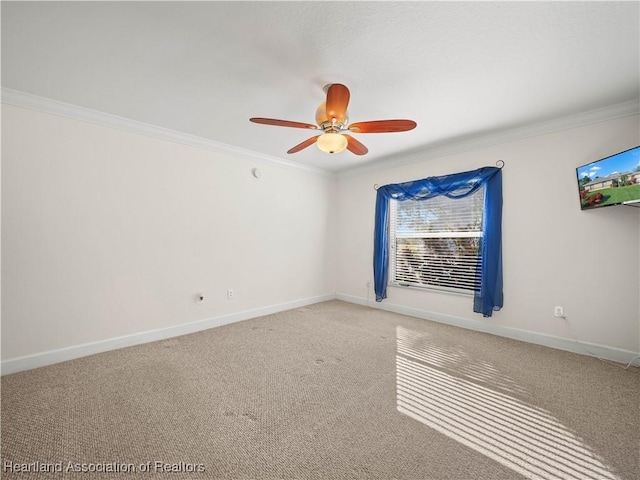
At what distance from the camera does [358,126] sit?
2152mm

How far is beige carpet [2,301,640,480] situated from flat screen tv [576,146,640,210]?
150 centimetres

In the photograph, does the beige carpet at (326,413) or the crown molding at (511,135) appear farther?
the crown molding at (511,135)

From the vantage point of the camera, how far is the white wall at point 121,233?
2.44 metres

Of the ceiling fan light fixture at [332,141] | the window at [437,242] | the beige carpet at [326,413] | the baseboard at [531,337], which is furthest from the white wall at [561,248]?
the ceiling fan light fixture at [332,141]

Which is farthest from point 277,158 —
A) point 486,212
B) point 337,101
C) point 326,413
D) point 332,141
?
point 326,413

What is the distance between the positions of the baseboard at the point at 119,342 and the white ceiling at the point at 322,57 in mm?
2282


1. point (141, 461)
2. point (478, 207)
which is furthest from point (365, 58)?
point (141, 461)

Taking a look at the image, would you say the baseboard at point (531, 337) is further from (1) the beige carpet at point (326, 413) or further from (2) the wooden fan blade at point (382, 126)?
(2) the wooden fan blade at point (382, 126)

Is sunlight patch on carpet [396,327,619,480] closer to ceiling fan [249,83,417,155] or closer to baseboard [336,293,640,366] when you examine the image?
baseboard [336,293,640,366]

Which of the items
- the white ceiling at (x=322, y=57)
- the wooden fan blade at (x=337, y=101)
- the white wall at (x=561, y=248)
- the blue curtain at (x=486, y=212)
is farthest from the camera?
A: the blue curtain at (x=486, y=212)

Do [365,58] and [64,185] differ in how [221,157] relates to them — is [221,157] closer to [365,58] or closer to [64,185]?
[64,185]

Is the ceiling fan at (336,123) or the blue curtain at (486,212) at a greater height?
the ceiling fan at (336,123)

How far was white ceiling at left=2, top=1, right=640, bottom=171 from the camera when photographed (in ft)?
5.18

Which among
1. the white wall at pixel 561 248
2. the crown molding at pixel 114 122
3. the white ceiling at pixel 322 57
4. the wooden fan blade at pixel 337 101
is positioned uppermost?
the white ceiling at pixel 322 57
